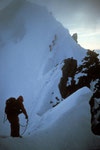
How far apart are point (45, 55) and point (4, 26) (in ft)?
91.1

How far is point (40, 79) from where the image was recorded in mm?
23781

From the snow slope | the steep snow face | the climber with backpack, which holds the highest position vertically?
the steep snow face

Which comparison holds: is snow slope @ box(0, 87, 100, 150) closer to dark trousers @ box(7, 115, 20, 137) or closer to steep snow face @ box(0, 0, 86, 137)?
dark trousers @ box(7, 115, 20, 137)

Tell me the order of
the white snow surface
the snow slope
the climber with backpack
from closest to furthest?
1. the snow slope
2. the white snow surface
3. the climber with backpack

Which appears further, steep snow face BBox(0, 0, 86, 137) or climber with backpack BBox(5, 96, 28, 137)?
steep snow face BBox(0, 0, 86, 137)

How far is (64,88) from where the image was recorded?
17328 mm

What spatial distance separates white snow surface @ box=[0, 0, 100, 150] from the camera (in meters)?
4.30

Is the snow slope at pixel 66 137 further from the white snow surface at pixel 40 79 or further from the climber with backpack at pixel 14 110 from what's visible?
the climber with backpack at pixel 14 110

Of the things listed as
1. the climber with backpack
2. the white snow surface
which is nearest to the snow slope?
the white snow surface

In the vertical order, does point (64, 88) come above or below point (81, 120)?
above

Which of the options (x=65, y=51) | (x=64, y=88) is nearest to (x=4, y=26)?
(x=65, y=51)

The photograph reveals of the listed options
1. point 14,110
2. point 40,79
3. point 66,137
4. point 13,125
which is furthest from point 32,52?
point 66,137

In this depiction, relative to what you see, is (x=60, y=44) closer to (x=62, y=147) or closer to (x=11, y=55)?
(x=11, y=55)

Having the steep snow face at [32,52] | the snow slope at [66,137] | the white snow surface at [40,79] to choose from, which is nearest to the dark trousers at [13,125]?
the white snow surface at [40,79]
